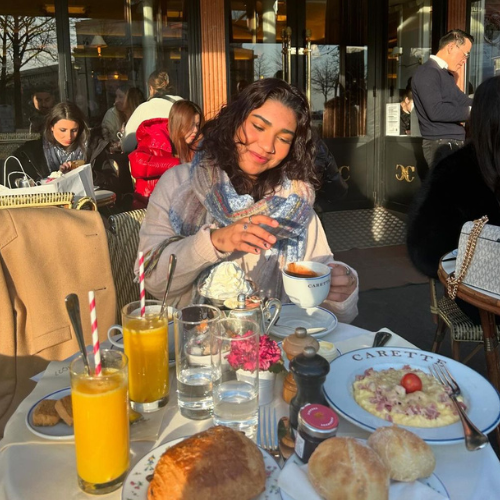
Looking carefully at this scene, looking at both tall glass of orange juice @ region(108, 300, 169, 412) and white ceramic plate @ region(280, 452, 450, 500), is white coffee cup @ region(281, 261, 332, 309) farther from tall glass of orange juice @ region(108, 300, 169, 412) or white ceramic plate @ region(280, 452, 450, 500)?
white ceramic plate @ region(280, 452, 450, 500)

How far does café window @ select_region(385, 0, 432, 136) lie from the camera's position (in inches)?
272

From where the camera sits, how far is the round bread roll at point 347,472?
90 centimetres

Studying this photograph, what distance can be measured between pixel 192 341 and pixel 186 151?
341 cm

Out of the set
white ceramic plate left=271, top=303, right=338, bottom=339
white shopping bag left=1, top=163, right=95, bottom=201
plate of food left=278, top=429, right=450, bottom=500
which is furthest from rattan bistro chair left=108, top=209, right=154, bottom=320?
plate of food left=278, top=429, right=450, bottom=500

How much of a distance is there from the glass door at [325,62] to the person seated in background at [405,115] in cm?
37

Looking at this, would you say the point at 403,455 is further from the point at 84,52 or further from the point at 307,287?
the point at 84,52

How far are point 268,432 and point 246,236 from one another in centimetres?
70

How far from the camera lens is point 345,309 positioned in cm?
199

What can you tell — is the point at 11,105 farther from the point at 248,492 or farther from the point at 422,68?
the point at 248,492

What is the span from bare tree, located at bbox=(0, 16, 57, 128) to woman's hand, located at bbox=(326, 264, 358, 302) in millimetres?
4985

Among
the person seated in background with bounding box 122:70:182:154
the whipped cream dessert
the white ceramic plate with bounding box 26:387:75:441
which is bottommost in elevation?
the white ceramic plate with bounding box 26:387:75:441

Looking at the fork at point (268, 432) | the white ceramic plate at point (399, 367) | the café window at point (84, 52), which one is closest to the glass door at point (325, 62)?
the café window at point (84, 52)

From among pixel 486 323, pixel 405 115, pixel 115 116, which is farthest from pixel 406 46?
pixel 486 323

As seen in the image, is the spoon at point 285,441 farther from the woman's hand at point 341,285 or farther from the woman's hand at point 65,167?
the woman's hand at point 65,167
